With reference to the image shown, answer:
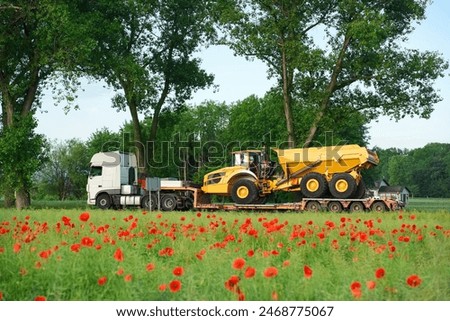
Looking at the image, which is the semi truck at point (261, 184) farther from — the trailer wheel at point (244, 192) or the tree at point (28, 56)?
the tree at point (28, 56)

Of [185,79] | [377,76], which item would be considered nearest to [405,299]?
[377,76]

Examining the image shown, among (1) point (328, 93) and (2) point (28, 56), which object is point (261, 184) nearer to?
(1) point (328, 93)

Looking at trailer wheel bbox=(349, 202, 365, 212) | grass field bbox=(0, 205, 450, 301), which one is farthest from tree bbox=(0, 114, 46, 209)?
grass field bbox=(0, 205, 450, 301)

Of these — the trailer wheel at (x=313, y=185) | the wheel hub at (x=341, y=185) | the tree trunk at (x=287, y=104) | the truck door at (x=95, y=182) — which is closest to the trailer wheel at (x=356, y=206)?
the wheel hub at (x=341, y=185)

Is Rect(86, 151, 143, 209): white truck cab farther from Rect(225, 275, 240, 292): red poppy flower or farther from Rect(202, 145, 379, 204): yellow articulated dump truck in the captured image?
Rect(225, 275, 240, 292): red poppy flower

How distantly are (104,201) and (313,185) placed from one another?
35.7 ft

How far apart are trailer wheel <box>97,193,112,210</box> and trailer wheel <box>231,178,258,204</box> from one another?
6.93 metres

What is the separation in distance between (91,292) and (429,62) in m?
30.3

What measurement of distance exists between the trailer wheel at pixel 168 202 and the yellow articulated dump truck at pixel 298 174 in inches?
71.1

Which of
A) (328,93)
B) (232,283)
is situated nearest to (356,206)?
(328,93)

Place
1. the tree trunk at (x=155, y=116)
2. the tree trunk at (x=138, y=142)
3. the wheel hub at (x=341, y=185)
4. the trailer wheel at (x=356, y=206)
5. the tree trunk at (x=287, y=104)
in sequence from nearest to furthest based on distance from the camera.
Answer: the wheel hub at (x=341, y=185), the trailer wheel at (x=356, y=206), the tree trunk at (x=287, y=104), the tree trunk at (x=138, y=142), the tree trunk at (x=155, y=116)

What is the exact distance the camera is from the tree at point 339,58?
33281 mm

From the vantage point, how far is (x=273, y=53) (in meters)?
35.1

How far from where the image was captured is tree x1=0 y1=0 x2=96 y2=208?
102 ft
